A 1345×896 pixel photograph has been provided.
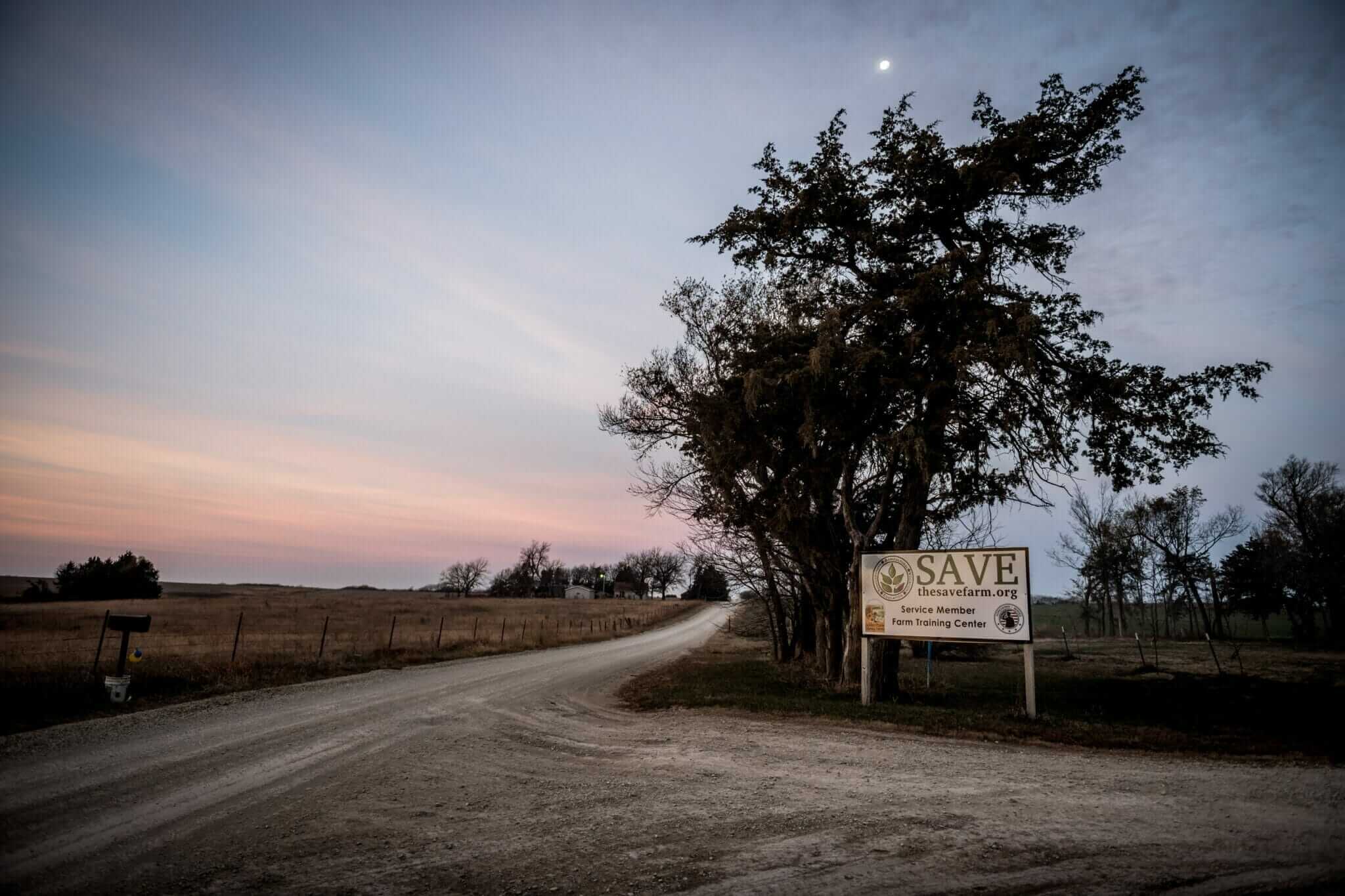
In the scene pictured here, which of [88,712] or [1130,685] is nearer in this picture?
[88,712]

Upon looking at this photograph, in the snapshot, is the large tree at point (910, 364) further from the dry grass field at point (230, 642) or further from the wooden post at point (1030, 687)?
the dry grass field at point (230, 642)

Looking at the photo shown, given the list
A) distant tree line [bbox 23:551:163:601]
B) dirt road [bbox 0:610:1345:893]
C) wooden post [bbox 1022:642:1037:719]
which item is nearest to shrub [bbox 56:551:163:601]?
distant tree line [bbox 23:551:163:601]

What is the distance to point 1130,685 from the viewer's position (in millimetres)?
16656

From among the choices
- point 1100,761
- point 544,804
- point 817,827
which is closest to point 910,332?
point 1100,761

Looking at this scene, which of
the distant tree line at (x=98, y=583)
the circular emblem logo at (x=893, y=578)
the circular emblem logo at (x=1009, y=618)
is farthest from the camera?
the distant tree line at (x=98, y=583)

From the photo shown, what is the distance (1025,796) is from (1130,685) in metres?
14.1

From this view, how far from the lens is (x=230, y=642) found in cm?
2548

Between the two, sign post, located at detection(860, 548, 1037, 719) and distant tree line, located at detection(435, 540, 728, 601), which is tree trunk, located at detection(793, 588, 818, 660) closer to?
sign post, located at detection(860, 548, 1037, 719)

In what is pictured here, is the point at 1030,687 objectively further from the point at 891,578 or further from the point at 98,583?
the point at 98,583

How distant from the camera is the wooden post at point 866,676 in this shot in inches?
508

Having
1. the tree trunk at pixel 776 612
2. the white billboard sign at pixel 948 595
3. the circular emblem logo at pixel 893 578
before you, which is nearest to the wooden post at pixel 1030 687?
the white billboard sign at pixel 948 595

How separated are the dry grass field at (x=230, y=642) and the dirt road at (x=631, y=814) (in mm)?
3014

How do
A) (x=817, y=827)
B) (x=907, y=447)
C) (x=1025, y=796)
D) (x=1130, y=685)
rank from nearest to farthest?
(x=817, y=827) < (x=1025, y=796) < (x=907, y=447) < (x=1130, y=685)

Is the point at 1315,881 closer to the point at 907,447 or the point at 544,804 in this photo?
the point at 544,804
